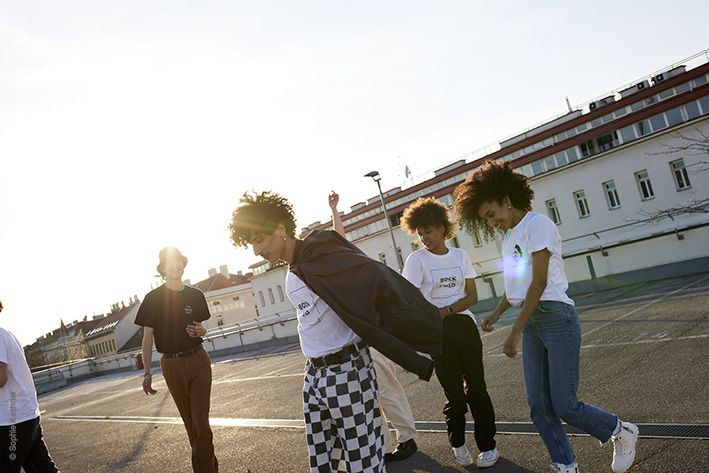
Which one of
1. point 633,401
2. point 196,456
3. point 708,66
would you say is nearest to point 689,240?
point 708,66

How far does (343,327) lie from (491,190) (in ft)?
4.82

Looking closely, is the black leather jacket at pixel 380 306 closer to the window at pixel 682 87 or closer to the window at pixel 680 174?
the window at pixel 680 174

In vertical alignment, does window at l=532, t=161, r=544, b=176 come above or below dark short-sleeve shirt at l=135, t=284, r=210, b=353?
above

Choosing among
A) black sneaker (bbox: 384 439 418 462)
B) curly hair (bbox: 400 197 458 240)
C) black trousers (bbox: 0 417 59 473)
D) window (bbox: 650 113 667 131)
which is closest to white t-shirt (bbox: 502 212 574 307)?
curly hair (bbox: 400 197 458 240)

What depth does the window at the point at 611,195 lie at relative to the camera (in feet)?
126

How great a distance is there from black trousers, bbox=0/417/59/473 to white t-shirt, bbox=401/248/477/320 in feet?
10.4

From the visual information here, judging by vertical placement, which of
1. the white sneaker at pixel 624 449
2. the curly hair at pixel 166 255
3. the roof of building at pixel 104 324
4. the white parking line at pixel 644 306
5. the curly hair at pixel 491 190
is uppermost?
the roof of building at pixel 104 324

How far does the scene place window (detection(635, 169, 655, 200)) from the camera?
121 ft

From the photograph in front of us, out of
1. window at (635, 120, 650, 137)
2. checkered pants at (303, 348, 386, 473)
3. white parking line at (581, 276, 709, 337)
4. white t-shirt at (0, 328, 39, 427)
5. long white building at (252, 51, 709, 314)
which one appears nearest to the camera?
checkered pants at (303, 348, 386, 473)

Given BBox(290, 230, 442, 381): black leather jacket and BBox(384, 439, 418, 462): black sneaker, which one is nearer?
BBox(290, 230, 442, 381): black leather jacket

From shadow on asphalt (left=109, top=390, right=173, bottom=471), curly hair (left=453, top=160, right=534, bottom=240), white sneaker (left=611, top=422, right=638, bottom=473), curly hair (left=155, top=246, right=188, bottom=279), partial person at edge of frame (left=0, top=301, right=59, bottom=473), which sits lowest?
shadow on asphalt (left=109, top=390, right=173, bottom=471)

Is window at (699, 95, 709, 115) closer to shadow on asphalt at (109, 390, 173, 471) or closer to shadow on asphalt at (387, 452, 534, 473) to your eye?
shadow on asphalt at (109, 390, 173, 471)

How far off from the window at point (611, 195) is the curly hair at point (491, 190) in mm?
37199

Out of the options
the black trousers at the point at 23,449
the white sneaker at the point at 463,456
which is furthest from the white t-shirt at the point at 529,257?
the black trousers at the point at 23,449
